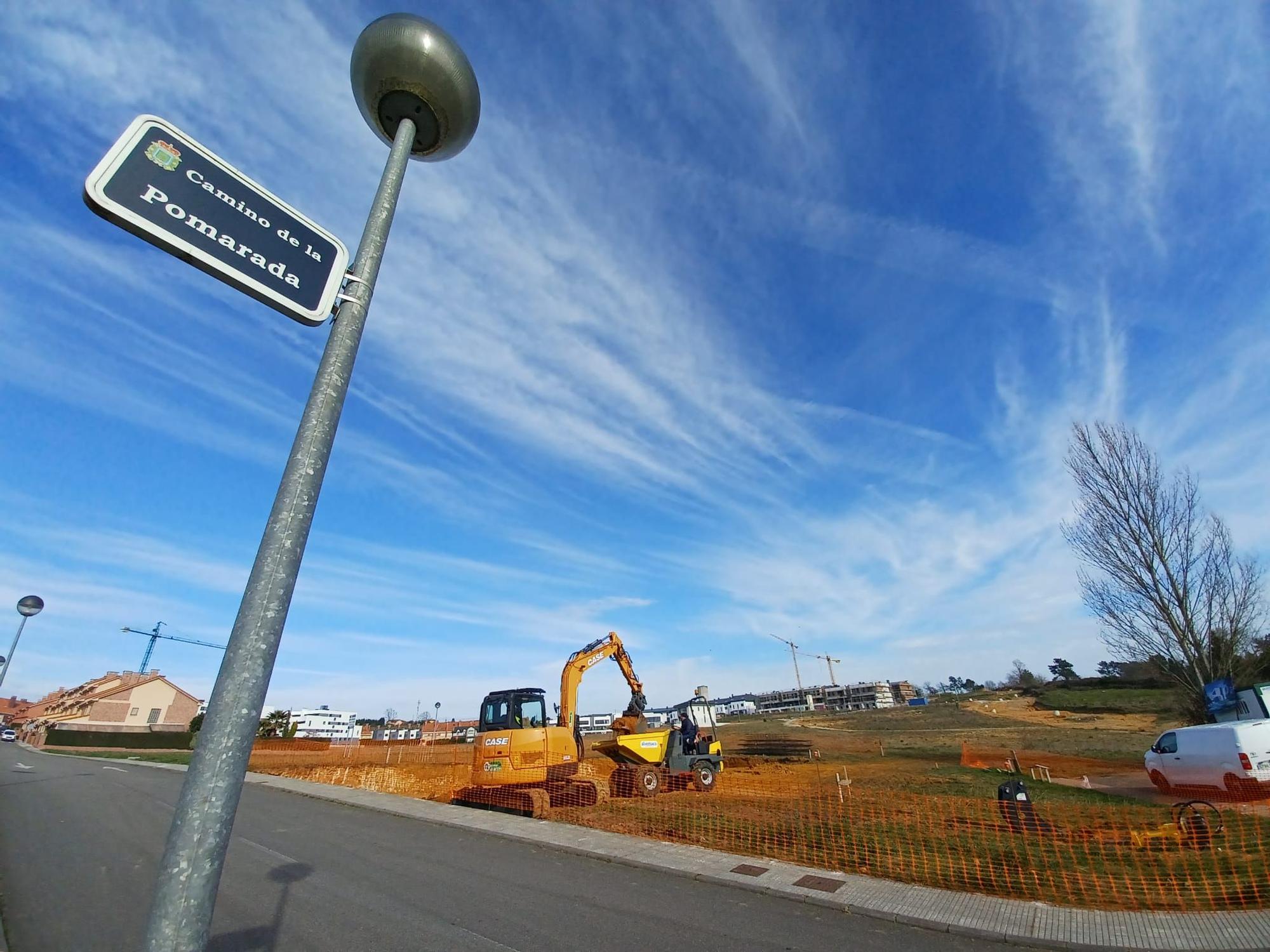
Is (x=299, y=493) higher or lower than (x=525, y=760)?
higher

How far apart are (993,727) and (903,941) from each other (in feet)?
152

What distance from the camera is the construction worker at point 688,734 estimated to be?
17.6 m

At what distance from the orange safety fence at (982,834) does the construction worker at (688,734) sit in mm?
1001

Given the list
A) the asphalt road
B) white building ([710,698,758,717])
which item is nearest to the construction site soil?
the asphalt road

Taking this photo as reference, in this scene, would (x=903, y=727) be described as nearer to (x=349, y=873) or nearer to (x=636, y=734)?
(x=636, y=734)

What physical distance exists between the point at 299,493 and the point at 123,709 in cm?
8989

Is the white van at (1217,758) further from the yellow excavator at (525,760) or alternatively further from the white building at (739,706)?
the white building at (739,706)

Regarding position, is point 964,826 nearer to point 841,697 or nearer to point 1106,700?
point 1106,700

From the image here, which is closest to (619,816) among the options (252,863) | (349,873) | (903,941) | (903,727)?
(349,873)

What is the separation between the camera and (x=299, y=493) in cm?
205

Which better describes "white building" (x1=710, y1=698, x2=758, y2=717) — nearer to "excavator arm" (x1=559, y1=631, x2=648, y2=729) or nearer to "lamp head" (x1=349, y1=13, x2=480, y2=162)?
"excavator arm" (x1=559, y1=631, x2=648, y2=729)

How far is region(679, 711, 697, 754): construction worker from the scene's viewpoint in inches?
693

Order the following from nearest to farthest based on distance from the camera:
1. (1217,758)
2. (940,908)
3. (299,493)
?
(299,493)
(940,908)
(1217,758)

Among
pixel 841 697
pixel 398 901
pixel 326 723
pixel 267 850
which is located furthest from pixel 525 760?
pixel 841 697
